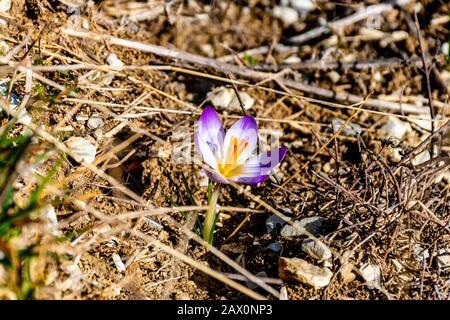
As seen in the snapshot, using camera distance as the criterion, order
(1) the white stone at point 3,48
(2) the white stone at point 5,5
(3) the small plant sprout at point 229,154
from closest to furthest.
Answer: (3) the small plant sprout at point 229,154
(1) the white stone at point 3,48
(2) the white stone at point 5,5

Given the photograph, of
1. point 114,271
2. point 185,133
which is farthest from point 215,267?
point 185,133

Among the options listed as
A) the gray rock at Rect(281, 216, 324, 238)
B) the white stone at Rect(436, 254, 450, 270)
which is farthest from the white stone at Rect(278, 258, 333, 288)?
the white stone at Rect(436, 254, 450, 270)

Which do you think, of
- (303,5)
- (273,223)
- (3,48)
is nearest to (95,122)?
(3,48)

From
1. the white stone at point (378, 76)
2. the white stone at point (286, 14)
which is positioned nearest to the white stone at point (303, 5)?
the white stone at point (286, 14)

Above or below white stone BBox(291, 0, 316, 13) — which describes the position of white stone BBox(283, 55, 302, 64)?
below

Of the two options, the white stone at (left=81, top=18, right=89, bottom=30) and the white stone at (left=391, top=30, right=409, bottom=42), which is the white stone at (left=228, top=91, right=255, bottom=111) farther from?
the white stone at (left=391, top=30, right=409, bottom=42)

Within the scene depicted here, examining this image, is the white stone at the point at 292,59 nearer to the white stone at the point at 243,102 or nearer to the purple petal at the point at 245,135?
the white stone at the point at 243,102

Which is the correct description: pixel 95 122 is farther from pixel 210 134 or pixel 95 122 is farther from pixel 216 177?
pixel 216 177
